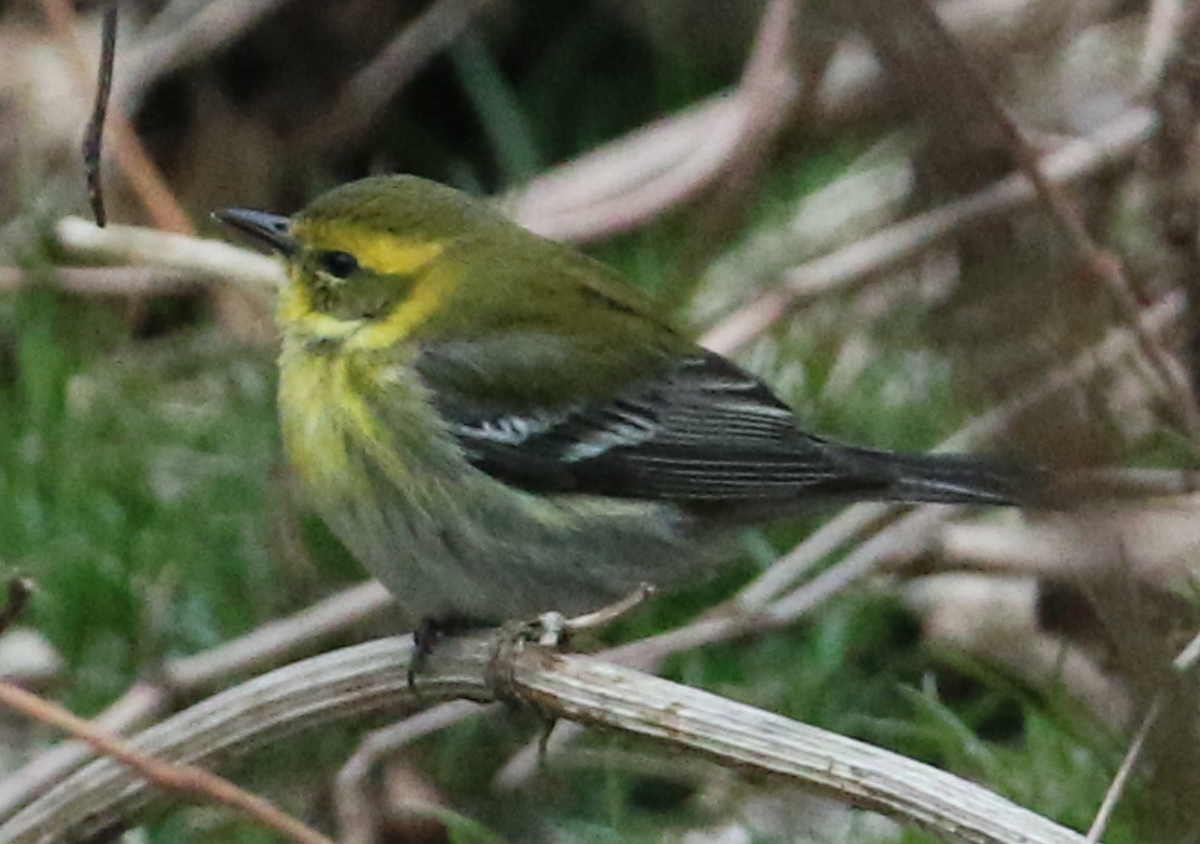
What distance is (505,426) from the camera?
9.90ft

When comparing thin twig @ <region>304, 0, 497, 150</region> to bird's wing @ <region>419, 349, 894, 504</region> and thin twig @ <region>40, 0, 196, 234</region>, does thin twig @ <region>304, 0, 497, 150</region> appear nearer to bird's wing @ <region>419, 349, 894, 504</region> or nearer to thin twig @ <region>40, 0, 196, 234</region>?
thin twig @ <region>40, 0, 196, 234</region>

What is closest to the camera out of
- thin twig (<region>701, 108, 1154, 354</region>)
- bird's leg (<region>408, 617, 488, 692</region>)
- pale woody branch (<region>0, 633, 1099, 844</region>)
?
pale woody branch (<region>0, 633, 1099, 844</region>)

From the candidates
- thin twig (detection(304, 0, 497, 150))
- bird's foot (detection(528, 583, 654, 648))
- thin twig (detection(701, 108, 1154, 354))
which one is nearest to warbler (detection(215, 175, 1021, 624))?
bird's foot (detection(528, 583, 654, 648))

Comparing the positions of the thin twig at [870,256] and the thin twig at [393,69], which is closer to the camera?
the thin twig at [870,256]

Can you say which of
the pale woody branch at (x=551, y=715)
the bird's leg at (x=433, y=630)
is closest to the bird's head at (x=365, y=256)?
the bird's leg at (x=433, y=630)

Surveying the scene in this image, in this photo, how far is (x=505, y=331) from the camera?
3.13 meters

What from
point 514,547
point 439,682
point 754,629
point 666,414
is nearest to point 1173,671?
point 439,682

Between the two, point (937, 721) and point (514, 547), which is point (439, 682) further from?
point (937, 721)

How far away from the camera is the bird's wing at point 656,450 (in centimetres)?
296

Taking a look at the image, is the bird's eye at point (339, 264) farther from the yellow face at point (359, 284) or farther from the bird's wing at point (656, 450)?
the bird's wing at point (656, 450)

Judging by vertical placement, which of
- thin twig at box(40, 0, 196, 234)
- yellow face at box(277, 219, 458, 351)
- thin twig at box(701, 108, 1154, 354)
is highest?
thin twig at box(40, 0, 196, 234)

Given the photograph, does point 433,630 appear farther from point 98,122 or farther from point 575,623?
point 98,122

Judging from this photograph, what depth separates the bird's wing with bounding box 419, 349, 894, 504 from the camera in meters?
2.96

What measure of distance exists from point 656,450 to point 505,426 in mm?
256
